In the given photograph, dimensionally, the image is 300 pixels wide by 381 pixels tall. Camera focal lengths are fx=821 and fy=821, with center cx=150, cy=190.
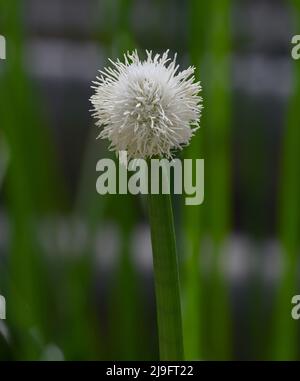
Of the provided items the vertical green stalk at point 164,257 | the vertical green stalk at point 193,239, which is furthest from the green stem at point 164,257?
the vertical green stalk at point 193,239

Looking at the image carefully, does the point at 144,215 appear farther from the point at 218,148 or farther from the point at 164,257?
the point at 164,257

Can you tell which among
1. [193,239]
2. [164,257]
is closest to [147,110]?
[164,257]

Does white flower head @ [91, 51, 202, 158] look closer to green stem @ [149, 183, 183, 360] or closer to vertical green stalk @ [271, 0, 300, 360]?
green stem @ [149, 183, 183, 360]

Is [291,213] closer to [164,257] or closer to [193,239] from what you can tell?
[193,239]

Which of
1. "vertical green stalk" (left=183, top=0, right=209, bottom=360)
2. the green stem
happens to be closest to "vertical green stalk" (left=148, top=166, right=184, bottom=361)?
the green stem

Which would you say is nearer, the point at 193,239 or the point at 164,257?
the point at 164,257

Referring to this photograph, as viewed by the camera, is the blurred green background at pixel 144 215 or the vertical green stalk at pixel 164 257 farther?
the blurred green background at pixel 144 215

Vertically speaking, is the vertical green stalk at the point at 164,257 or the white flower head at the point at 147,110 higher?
the white flower head at the point at 147,110

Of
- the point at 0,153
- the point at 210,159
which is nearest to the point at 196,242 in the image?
the point at 210,159

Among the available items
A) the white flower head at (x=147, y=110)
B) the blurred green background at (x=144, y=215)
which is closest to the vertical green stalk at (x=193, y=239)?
the blurred green background at (x=144, y=215)

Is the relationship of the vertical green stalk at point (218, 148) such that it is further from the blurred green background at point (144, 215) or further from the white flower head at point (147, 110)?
the white flower head at point (147, 110)
